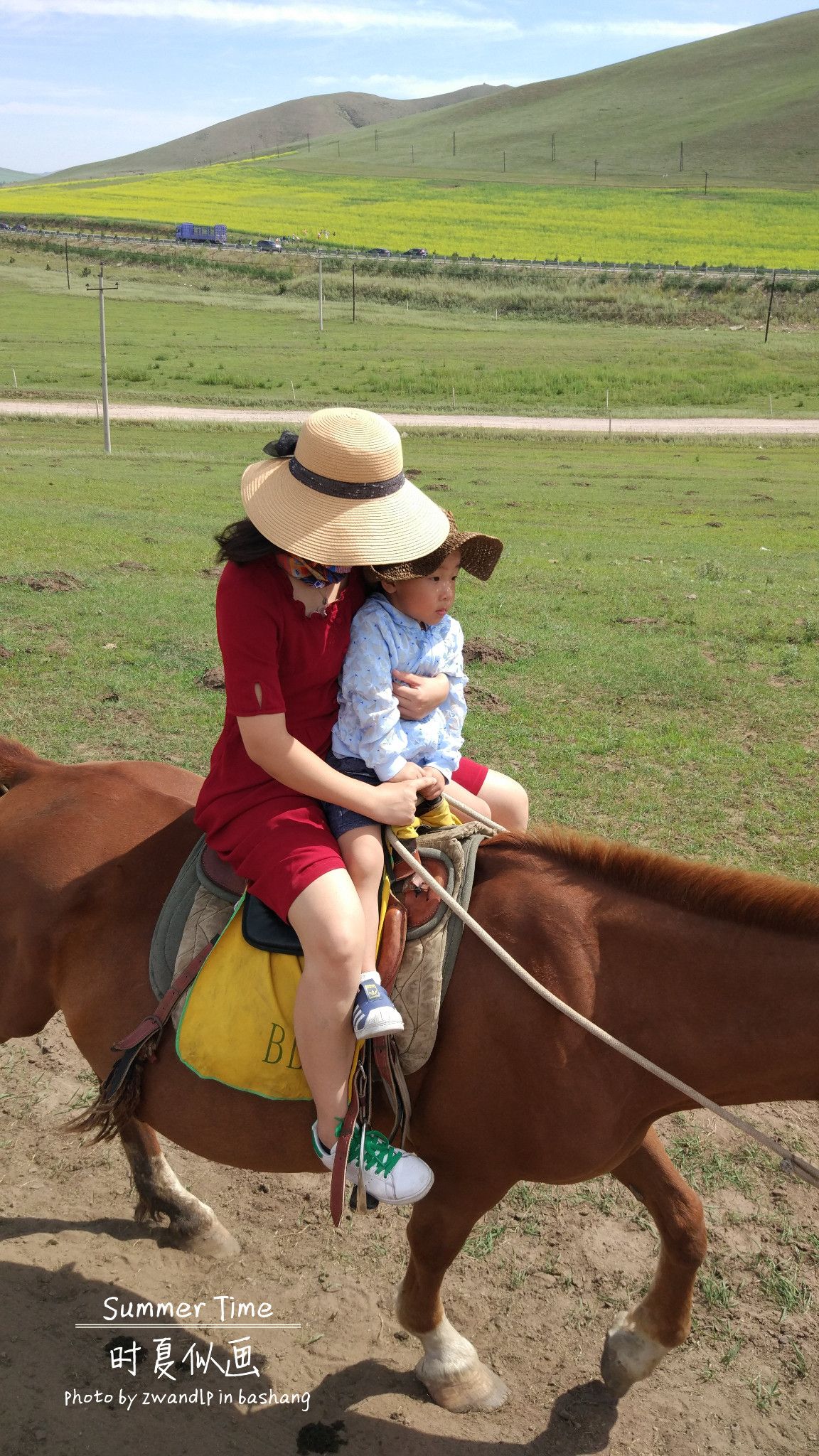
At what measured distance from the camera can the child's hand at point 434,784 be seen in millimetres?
3479

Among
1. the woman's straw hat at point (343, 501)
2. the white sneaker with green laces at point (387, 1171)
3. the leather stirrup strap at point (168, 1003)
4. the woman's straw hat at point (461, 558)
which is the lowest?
the white sneaker with green laces at point (387, 1171)

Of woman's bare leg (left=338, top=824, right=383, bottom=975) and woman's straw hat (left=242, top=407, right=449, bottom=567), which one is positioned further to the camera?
woman's bare leg (left=338, top=824, right=383, bottom=975)

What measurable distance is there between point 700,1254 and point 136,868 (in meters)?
2.39

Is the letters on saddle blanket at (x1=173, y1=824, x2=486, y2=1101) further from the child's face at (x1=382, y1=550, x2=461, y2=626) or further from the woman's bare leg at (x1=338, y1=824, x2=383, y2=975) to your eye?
the child's face at (x1=382, y1=550, x2=461, y2=626)

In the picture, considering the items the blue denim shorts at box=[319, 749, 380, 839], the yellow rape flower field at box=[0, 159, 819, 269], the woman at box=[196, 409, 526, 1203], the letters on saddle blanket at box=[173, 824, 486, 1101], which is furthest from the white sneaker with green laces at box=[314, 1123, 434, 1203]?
the yellow rape flower field at box=[0, 159, 819, 269]

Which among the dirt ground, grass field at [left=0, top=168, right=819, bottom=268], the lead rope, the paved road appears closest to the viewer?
the lead rope

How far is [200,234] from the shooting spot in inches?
3027

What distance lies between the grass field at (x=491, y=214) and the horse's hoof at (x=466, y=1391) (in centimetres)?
7443

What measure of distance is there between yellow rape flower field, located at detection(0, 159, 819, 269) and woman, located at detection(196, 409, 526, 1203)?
7370 cm

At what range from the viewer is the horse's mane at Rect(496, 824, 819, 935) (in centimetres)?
→ 307

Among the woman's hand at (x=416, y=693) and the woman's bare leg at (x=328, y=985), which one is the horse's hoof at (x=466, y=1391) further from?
the woman's hand at (x=416, y=693)

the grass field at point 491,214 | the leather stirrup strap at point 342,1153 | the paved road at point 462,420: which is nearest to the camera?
the leather stirrup strap at point 342,1153

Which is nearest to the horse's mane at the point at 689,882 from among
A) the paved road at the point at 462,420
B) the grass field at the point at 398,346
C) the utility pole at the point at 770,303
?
the paved road at the point at 462,420

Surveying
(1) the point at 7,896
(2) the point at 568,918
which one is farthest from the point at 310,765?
(1) the point at 7,896
